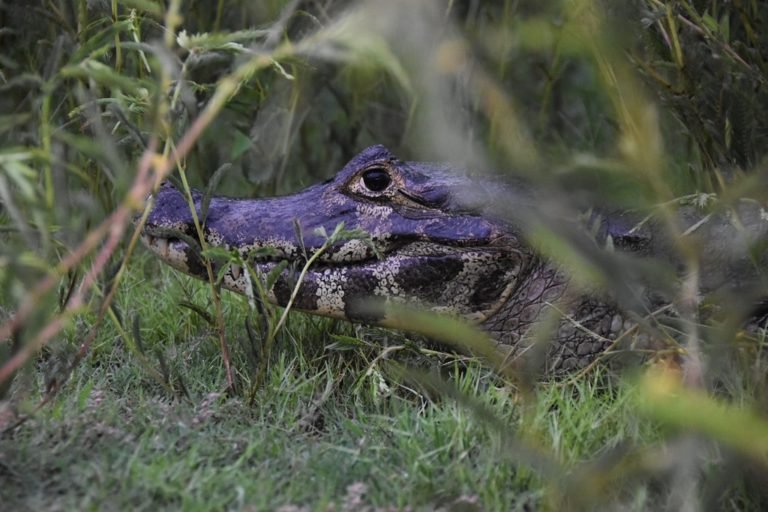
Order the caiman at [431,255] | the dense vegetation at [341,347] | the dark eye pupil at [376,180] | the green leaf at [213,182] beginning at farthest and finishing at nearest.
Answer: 1. the dark eye pupil at [376,180]
2. the caiman at [431,255]
3. the green leaf at [213,182]
4. the dense vegetation at [341,347]

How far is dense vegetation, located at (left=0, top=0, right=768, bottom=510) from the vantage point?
1858 mm

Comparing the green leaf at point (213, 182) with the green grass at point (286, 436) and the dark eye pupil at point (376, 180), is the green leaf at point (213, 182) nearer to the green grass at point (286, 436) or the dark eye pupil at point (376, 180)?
the green grass at point (286, 436)

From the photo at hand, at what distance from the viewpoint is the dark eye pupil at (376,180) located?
10.8 feet

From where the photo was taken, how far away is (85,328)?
3.26 m

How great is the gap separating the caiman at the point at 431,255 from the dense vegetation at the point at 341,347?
0.14 metres

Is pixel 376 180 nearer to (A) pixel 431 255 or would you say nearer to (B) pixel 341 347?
(A) pixel 431 255

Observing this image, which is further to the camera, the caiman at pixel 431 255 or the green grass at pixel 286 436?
the caiman at pixel 431 255

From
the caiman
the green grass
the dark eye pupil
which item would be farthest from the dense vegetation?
the dark eye pupil

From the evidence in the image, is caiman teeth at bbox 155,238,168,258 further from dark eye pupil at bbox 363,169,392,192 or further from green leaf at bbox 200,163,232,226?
dark eye pupil at bbox 363,169,392,192

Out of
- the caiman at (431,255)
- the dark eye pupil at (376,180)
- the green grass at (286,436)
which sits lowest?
the green grass at (286,436)

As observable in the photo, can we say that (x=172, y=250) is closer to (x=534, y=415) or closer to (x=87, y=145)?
(x=87, y=145)

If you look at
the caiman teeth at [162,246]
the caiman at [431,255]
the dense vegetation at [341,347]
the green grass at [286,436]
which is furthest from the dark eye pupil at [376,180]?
the caiman teeth at [162,246]

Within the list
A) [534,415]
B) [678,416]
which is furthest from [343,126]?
[678,416]

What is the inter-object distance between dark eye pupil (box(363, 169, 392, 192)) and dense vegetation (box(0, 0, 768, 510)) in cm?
49
